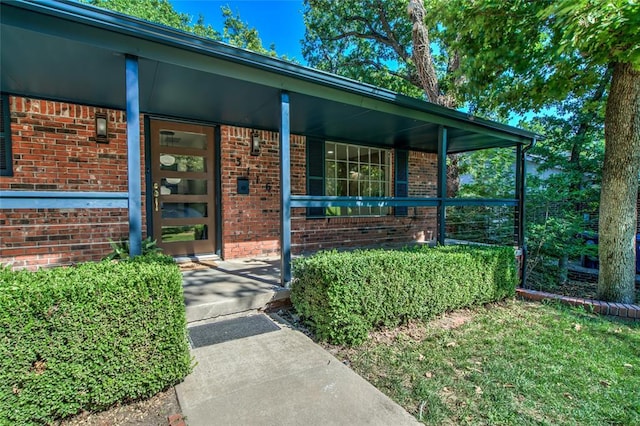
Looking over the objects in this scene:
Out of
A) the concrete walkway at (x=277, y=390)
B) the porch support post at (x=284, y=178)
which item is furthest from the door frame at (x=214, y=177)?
the concrete walkway at (x=277, y=390)

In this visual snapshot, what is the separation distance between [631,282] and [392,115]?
4.09m

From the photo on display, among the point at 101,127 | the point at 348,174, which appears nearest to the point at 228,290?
the point at 101,127

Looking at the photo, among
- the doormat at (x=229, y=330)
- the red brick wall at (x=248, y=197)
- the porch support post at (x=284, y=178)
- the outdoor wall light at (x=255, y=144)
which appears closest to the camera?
the doormat at (x=229, y=330)

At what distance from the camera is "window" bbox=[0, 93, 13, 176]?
11.7 feet

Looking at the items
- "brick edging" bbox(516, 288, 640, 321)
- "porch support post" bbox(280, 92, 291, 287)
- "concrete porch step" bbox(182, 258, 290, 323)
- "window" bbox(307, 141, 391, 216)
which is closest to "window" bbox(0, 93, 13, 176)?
"concrete porch step" bbox(182, 258, 290, 323)

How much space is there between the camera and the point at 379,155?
6855 millimetres

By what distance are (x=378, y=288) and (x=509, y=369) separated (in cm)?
114

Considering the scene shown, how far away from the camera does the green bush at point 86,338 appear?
162 centimetres

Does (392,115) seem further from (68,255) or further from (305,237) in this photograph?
(68,255)

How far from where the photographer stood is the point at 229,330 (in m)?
2.85

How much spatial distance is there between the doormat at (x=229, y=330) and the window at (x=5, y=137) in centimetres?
298

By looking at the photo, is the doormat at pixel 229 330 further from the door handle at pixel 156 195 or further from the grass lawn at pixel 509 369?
the door handle at pixel 156 195

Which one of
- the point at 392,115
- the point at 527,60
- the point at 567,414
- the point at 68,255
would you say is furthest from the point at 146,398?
the point at 527,60

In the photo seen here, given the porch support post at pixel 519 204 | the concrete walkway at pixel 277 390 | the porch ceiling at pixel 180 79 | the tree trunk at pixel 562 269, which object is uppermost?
the porch ceiling at pixel 180 79
